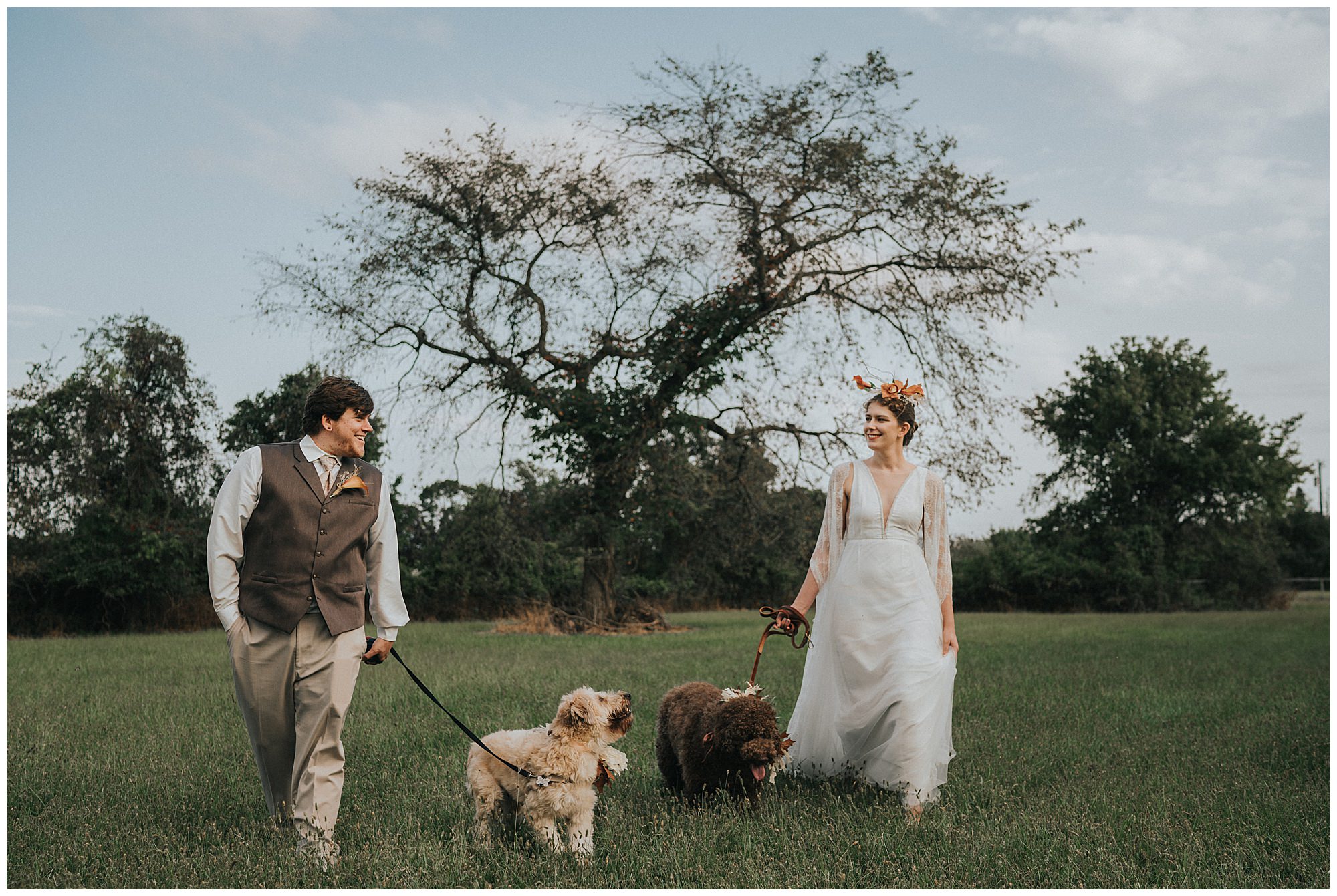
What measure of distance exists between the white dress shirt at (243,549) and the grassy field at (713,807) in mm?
1040

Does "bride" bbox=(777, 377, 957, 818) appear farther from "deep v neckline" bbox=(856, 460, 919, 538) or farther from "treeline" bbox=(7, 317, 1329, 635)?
"treeline" bbox=(7, 317, 1329, 635)

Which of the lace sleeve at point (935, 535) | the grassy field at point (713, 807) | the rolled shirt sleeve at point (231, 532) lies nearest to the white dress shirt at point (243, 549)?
the rolled shirt sleeve at point (231, 532)

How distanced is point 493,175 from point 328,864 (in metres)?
17.8

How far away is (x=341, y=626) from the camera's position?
4.47 meters

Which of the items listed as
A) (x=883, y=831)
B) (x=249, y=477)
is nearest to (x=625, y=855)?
(x=883, y=831)

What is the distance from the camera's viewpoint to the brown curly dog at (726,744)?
5016 millimetres

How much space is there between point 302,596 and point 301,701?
0.49 m

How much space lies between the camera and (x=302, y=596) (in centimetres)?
439

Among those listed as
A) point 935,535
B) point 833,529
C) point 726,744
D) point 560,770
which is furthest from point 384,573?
point 935,535

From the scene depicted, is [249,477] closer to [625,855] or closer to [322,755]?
[322,755]

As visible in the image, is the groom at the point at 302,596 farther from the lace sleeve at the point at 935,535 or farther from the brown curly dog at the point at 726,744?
the lace sleeve at the point at 935,535

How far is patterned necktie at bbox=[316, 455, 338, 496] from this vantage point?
177 inches

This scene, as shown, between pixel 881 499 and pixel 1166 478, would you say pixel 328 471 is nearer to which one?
pixel 881 499

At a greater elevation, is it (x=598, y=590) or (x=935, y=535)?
(x=935, y=535)
